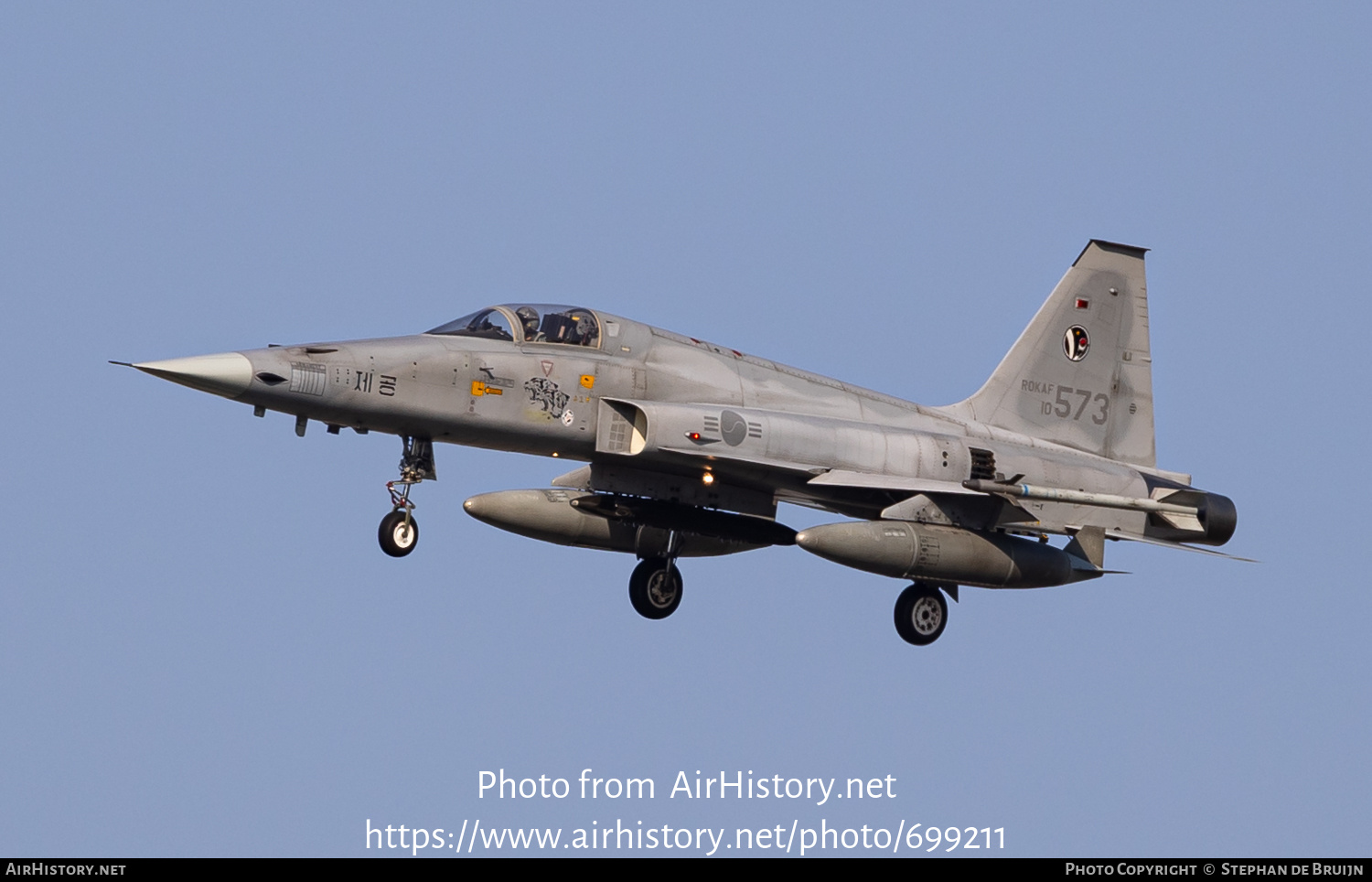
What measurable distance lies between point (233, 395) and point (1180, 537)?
11.9 metres

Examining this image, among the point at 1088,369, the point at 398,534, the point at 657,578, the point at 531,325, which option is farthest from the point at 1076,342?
the point at 398,534

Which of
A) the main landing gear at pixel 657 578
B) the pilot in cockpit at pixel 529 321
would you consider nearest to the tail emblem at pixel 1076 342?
the main landing gear at pixel 657 578

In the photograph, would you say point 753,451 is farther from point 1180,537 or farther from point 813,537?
point 1180,537

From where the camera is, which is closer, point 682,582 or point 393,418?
point 393,418

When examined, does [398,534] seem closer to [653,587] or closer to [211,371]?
[211,371]

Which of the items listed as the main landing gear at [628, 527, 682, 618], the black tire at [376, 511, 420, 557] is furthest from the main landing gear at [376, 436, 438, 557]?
the main landing gear at [628, 527, 682, 618]

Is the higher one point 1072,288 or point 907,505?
point 1072,288

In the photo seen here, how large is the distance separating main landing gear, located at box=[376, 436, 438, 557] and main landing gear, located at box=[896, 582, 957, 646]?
19.9ft

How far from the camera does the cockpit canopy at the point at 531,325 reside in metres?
20.3

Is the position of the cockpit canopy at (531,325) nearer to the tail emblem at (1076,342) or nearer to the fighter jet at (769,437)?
the fighter jet at (769,437)

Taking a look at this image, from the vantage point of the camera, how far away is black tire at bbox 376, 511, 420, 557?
19.6m

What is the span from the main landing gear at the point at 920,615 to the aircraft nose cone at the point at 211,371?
8449 mm
